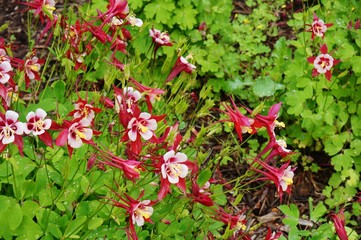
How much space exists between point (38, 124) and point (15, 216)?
440mm

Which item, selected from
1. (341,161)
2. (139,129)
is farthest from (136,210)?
(341,161)

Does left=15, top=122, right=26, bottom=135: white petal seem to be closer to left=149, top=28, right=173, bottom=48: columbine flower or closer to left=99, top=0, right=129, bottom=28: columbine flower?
left=99, top=0, right=129, bottom=28: columbine flower

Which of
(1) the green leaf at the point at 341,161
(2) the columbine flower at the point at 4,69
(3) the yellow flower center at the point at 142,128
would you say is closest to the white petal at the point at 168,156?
(3) the yellow flower center at the point at 142,128

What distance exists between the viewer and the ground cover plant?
2.29 m

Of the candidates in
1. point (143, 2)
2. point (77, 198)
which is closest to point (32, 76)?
point (77, 198)

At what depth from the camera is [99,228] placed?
2621mm

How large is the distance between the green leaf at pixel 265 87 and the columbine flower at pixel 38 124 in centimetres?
221

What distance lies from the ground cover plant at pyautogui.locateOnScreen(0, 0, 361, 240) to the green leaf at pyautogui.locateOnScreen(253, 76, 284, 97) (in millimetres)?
11

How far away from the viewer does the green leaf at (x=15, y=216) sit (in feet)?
7.52

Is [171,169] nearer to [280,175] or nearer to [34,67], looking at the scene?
[280,175]

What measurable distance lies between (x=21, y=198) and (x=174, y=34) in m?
2.12

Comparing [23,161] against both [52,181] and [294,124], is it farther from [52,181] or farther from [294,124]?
[294,124]

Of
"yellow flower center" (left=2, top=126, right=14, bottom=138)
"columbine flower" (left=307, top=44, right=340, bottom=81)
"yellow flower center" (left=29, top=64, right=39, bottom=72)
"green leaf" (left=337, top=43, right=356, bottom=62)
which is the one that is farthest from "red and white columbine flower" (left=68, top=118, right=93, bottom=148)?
"green leaf" (left=337, top=43, right=356, bottom=62)

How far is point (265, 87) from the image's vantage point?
4.11 m
